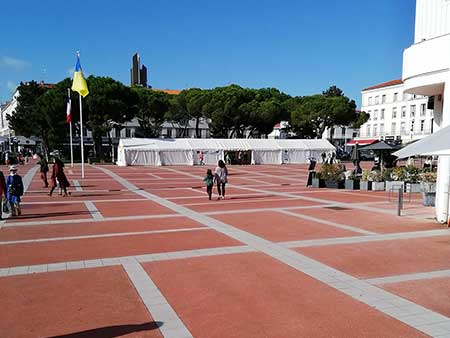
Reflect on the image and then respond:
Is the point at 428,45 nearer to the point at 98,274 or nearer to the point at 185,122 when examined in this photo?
the point at 98,274

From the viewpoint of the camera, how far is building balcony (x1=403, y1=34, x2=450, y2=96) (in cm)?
1009

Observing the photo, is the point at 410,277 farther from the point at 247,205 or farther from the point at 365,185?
the point at 365,185

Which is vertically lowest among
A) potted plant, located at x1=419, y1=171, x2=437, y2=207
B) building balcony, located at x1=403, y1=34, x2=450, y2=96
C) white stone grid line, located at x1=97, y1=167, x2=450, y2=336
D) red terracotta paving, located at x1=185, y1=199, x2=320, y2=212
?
red terracotta paving, located at x1=185, y1=199, x2=320, y2=212

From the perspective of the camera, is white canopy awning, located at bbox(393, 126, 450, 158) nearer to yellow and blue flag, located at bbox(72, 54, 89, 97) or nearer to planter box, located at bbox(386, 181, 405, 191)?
planter box, located at bbox(386, 181, 405, 191)

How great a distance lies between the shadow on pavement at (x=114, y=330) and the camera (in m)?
4.21

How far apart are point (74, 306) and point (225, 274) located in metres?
2.33

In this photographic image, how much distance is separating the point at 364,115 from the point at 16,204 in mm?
62462

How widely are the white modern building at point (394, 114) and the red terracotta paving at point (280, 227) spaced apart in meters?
53.5

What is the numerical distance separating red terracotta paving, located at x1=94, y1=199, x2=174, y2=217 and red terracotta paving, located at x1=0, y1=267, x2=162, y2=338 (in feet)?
19.2

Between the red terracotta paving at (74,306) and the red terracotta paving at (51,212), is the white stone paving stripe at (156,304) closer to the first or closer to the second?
the red terracotta paving at (74,306)

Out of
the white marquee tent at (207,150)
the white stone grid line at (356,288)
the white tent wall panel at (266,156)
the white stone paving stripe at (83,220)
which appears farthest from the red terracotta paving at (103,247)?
the white tent wall panel at (266,156)

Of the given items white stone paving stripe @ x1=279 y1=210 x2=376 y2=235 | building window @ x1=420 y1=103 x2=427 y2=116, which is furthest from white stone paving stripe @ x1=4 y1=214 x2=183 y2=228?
building window @ x1=420 y1=103 x2=427 y2=116

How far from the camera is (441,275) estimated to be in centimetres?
632

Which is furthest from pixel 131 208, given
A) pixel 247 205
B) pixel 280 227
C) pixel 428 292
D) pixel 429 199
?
pixel 429 199
